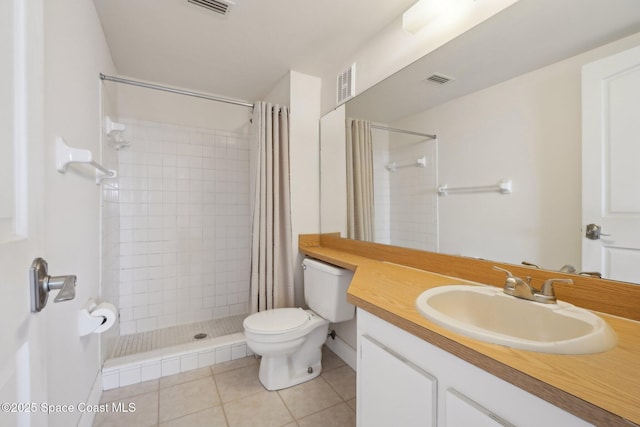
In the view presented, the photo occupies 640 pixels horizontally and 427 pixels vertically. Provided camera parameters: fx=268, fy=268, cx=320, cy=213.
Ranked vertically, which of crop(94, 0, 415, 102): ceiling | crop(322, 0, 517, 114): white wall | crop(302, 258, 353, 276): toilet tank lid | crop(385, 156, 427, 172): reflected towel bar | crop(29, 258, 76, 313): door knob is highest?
crop(94, 0, 415, 102): ceiling

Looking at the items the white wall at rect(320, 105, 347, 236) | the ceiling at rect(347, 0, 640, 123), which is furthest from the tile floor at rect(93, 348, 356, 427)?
the ceiling at rect(347, 0, 640, 123)

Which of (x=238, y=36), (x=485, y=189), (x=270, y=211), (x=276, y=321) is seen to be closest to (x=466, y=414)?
(x=485, y=189)

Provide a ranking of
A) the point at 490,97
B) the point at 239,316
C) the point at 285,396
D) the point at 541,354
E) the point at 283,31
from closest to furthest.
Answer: the point at 541,354, the point at 490,97, the point at 285,396, the point at 283,31, the point at 239,316

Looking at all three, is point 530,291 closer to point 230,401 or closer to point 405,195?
point 405,195

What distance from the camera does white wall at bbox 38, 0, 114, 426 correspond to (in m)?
0.95

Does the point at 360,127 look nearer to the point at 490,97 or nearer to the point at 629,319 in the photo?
the point at 490,97

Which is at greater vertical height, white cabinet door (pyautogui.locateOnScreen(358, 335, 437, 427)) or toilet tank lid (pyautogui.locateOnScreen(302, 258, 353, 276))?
toilet tank lid (pyautogui.locateOnScreen(302, 258, 353, 276))

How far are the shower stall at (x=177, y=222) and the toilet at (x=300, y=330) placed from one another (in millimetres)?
473

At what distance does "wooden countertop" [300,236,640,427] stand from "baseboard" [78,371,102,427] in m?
1.51

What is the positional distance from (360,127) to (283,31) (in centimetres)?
81

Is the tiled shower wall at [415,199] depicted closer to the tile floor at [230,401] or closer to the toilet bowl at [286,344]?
the toilet bowl at [286,344]

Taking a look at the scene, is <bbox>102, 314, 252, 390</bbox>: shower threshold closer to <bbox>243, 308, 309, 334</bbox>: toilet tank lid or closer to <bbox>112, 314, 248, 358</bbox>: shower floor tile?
<bbox>112, 314, 248, 358</bbox>: shower floor tile

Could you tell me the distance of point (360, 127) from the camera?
1954mm

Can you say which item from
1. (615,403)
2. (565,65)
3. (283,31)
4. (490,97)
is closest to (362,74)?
(283,31)
